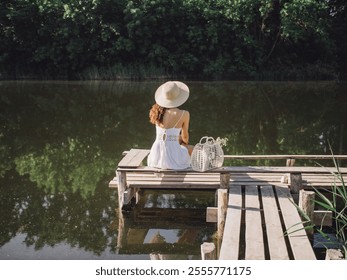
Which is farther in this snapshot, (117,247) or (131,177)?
(131,177)

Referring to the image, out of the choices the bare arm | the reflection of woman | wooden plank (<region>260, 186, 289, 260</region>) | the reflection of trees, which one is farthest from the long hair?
wooden plank (<region>260, 186, 289, 260</region>)

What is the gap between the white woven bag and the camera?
19.0 feet

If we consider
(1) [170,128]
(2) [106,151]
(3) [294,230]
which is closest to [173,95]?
(1) [170,128]

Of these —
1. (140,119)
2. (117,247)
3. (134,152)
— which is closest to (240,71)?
(140,119)

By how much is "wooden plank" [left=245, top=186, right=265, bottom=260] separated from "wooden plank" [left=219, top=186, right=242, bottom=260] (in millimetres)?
81

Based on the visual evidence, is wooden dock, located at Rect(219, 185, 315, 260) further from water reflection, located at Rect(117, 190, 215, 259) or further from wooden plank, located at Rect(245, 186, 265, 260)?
water reflection, located at Rect(117, 190, 215, 259)

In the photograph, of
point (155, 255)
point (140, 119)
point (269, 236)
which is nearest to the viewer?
point (269, 236)

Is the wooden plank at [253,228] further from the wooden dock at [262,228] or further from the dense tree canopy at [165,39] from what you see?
the dense tree canopy at [165,39]

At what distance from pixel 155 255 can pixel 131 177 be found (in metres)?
1.83

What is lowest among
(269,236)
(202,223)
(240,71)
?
(240,71)

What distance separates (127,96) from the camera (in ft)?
63.6

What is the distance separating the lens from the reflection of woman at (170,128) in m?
6.02

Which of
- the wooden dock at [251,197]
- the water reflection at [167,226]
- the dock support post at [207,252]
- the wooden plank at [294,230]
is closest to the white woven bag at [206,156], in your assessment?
the wooden dock at [251,197]

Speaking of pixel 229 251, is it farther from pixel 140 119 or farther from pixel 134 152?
pixel 140 119
